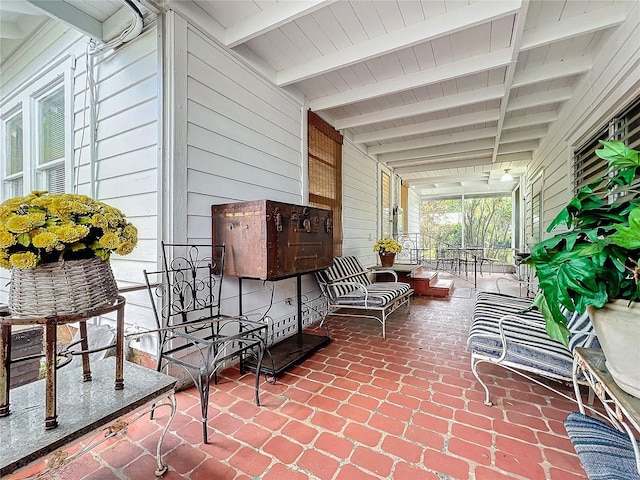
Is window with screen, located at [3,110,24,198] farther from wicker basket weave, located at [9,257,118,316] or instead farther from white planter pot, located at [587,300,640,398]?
white planter pot, located at [587,300,640,398]

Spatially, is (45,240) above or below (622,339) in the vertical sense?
above

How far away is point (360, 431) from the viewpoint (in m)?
1.66

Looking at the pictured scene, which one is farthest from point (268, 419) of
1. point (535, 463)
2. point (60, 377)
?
point (535, 463)

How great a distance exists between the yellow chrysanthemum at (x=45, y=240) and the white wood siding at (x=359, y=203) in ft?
12.6

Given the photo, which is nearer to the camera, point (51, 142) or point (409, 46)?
point (409, 46)

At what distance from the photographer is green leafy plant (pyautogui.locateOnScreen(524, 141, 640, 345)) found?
87cm

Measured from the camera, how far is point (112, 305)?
118 centimetres

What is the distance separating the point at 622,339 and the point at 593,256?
269mm

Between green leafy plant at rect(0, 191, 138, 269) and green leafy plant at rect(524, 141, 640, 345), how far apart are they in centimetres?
165

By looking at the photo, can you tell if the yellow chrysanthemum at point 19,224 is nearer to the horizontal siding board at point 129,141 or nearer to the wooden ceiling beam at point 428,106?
the horizontal siding board at point 129,141

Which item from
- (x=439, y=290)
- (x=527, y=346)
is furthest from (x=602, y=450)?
(x=439, y=290)

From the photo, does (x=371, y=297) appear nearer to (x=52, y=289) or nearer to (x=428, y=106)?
(x=428, y=106)

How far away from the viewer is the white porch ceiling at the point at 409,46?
2.11 metres

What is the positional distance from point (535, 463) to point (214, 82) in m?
3.38
